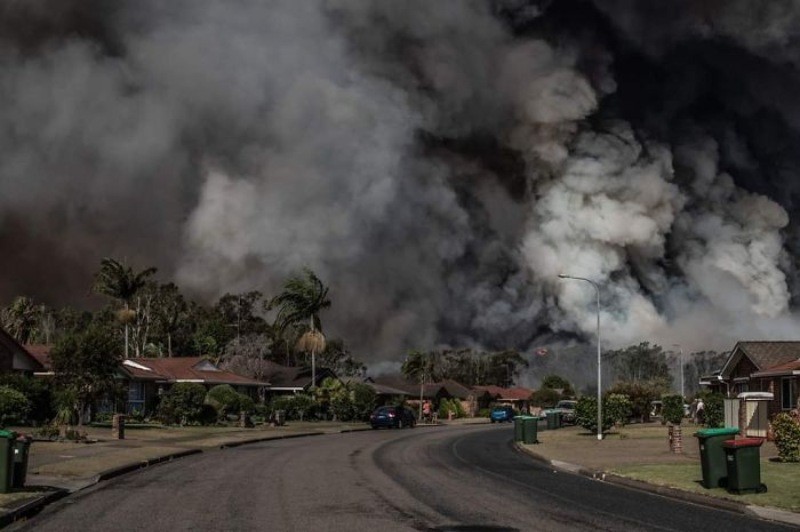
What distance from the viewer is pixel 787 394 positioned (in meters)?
39.5

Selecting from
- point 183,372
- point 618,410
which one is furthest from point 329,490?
point 183,372

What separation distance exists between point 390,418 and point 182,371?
19.5 meters

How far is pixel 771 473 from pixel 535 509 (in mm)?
9632

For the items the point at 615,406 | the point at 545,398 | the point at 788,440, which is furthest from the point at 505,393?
the point at 788,440

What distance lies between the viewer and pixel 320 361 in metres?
115

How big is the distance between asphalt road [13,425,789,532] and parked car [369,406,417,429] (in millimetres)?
32814

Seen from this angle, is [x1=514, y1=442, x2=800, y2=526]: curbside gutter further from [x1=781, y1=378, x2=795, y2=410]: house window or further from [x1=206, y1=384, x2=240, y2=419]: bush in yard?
[x1=206, y1=384, x2=240, y2=419]: bush in yard

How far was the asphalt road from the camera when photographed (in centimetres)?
1342

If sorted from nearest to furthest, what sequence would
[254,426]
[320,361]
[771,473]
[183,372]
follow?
[771,473]
[254,426]
[183,372]
[320,361]

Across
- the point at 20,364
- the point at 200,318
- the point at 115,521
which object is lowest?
the point at 115,521

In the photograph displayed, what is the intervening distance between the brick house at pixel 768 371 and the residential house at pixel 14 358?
38173 mm

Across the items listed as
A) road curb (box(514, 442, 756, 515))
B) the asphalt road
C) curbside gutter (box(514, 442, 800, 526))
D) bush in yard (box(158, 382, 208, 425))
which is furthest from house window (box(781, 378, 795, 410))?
bush in yard (box(158, 382, 208, 425))

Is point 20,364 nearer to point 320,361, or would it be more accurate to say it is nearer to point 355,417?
Result: point 355,417

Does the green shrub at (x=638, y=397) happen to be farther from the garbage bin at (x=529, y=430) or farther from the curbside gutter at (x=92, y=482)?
the curbside gutter at (x=92, y=482)
